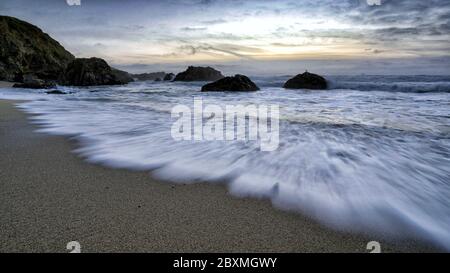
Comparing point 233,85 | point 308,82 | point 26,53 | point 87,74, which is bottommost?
point 233,85

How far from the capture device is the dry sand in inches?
67.6

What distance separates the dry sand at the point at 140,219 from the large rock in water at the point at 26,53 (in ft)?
119

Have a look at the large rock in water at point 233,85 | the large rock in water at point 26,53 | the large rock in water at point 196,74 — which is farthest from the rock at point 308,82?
the large rock in water at point 196,74

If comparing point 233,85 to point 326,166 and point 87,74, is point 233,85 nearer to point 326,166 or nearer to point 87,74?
point 326,166

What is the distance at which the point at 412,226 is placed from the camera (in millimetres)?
2066

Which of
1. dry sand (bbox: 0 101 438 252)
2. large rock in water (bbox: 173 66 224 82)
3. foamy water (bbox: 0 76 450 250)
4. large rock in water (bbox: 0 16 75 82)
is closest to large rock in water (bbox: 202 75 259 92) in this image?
foamy water (bbox: 0 76 450 250)

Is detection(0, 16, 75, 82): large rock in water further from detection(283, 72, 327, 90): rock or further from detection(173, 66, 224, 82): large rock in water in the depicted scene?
detection(283, 72, 327, 90): rock

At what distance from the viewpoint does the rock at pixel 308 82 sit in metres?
21.8

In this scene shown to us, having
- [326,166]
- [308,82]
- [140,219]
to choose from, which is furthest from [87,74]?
[140,219]

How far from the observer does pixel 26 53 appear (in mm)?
44594

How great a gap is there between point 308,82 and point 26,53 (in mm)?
42681

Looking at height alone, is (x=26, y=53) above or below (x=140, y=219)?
above

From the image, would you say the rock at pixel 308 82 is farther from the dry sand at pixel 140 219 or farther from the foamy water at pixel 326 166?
the dry sand at pixel 140 219
